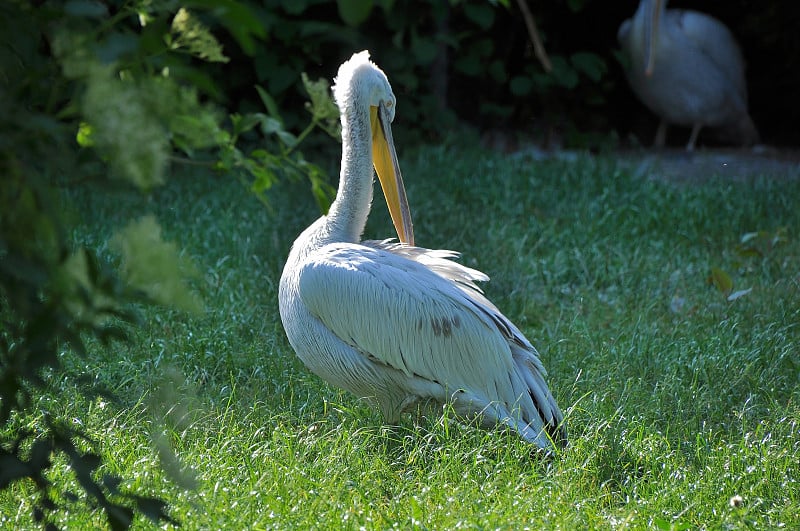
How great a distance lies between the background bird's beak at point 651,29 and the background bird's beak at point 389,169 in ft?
12.7

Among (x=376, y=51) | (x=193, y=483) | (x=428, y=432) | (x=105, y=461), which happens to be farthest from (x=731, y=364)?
(x=376, y=51)

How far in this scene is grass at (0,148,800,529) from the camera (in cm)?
249

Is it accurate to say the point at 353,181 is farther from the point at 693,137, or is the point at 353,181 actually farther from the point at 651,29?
the point at 693,137

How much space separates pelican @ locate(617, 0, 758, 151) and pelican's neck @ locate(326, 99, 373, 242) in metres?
4.38

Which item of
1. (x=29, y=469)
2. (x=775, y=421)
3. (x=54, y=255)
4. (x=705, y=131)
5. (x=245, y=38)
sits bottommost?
(x=705, y=131)

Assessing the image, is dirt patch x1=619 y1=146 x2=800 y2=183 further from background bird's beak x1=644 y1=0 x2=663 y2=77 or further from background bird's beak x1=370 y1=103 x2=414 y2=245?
background bird's beak x1=370 y1=103 x2=414 y2=245

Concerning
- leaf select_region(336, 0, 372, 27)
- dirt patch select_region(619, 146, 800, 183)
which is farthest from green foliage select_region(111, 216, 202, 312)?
dirt patch select_region(619, 146, 800, 183)

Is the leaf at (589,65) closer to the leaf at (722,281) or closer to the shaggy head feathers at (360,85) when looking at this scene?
the leaf at (722,281)

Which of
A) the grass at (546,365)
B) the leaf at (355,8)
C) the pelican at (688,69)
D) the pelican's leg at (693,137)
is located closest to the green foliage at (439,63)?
the pelican at (688,69)

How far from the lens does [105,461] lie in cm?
261

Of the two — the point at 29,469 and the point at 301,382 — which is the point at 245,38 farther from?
the point at 301,382

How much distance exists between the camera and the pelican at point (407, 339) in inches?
117

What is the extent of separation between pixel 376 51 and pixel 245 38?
5.78 m

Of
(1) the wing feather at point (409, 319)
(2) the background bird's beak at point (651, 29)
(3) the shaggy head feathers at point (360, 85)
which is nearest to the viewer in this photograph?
(1) the wing feather at point (409, 319)
